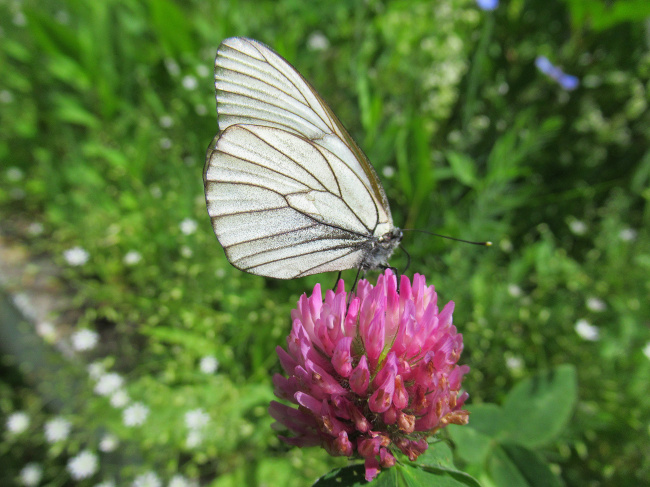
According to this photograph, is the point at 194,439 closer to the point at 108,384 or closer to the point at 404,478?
the point at 108,384

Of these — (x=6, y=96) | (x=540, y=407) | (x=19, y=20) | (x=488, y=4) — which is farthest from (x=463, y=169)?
(x=19, y=20)

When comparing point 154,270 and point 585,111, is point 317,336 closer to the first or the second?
point 154,270

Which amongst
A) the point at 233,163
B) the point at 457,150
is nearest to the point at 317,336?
the point at 233,163

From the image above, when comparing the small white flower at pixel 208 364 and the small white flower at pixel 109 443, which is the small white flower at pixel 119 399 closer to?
the small white flower at pixel 109 443

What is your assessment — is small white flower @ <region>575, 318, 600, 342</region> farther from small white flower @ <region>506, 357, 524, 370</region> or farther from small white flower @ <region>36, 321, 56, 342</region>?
small white flower @ <region>36, 321, 56, 342</region>

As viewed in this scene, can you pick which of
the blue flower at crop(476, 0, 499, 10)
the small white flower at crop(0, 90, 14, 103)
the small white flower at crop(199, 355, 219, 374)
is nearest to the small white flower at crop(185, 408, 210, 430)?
the small white flower at crop(199, 355, 219, 374)

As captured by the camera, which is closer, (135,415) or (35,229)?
(135,415)

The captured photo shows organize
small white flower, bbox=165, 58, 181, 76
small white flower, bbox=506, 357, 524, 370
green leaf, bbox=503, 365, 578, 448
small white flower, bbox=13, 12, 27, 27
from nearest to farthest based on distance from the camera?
green leaf, bbox=503, 365, 578, 448 → small white flower, bbox=506, 357, 524, 370 → small white flower, bbox=165, 58, 181, 76 → small white flower, bbox=13, 12, 27, 27
